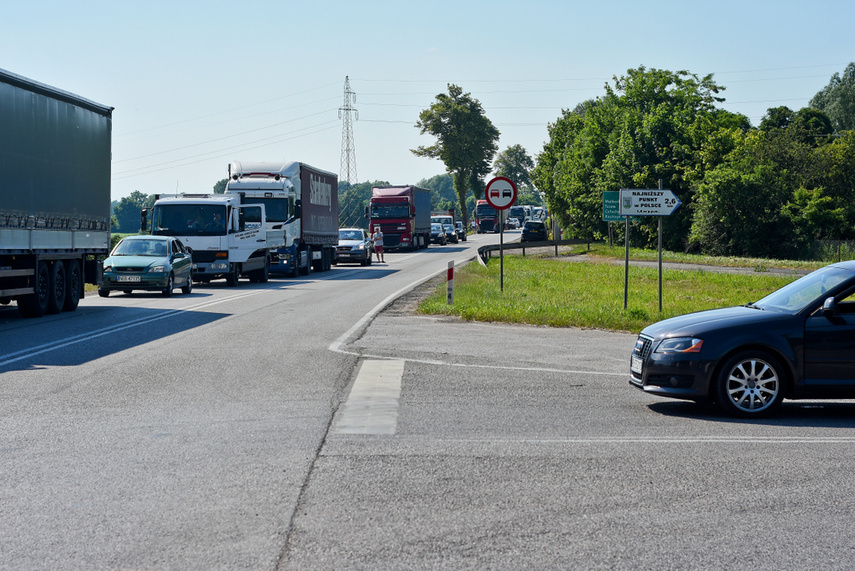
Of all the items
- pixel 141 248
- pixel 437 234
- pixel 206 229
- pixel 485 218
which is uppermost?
pixel 485 218

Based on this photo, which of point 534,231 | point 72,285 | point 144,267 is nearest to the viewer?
point 72,285

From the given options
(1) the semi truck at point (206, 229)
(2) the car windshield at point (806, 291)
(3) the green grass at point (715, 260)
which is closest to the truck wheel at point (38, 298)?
(1) the semi truck at point (206, 229)

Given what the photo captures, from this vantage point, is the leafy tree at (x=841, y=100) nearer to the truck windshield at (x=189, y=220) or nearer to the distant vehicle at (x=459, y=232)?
the distant vehicle at (x=459, y=232)

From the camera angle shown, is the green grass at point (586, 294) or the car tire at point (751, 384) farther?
the green grass at point (586, 294)

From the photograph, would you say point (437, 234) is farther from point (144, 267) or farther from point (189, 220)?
point (144, 267)

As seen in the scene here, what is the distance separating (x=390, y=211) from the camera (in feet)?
A: 203

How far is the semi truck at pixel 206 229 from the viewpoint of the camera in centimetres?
3095

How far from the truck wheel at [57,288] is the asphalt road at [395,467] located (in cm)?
653

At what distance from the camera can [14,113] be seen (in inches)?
703

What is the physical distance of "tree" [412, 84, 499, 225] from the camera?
370ft

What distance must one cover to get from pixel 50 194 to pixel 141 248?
282 inches

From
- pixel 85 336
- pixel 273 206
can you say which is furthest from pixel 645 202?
pixel 273 206

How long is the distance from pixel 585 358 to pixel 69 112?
12747 millimetres

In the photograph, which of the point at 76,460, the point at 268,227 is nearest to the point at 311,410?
the point at 76,460
